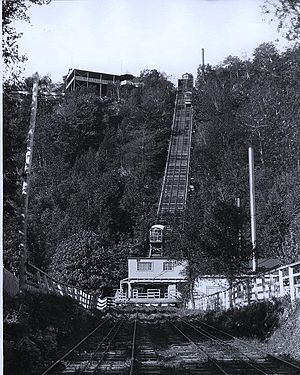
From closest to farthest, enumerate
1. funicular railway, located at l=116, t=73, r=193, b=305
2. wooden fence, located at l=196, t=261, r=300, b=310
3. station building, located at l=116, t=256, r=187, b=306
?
wooden fence, located at l=196, t=261, r=300, b=310
funicular railway, located at l=116, t=73, r=193, b=305
station building, located at l=116, t=256, r=187, b=306

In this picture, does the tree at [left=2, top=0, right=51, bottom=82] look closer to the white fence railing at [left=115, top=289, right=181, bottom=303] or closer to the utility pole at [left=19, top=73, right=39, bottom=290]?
the utility pole at [left=19, top=73, right=39, bottom=290]

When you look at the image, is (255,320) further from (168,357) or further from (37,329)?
(37,329)

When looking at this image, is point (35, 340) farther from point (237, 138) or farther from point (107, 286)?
point (107, 286)

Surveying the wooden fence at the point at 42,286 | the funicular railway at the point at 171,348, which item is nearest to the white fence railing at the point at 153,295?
the funicular railway at the point at 171,348

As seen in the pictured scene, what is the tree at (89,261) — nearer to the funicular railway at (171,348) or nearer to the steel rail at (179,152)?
the funicular railway at (171,348)

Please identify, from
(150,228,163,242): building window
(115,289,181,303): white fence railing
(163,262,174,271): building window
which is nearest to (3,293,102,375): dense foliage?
(150,228,163,242): building window

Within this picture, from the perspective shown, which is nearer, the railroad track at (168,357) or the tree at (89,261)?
the railroad track at (168,357)
